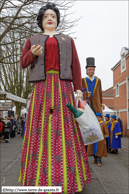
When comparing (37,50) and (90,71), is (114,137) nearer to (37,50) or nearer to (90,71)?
(90,71)

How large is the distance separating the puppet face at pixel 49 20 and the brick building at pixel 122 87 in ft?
62.4

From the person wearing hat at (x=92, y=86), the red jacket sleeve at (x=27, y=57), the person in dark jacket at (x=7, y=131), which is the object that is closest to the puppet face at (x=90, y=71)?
the person wearing hat at (x=92, y=86)

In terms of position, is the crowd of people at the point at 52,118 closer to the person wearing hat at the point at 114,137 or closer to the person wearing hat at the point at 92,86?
the person wearing hat at the point at 92,86

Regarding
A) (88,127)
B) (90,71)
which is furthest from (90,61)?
(88,127)

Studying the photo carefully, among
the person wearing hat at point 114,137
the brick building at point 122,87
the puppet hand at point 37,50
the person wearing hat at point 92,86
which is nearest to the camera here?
the puppet hand at point 37,50

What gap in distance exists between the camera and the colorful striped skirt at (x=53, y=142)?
8.82 feet

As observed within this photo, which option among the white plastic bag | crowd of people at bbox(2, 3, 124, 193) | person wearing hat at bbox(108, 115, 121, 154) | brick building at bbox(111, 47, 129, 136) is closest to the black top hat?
crowd of people at bbox(2, 3, 124, 193)

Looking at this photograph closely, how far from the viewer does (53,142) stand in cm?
281

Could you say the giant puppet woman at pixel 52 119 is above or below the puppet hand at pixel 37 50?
below

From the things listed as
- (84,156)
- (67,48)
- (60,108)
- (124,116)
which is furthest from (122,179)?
(124,116)

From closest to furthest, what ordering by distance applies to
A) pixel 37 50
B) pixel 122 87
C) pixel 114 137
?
pixel 37 50, pixel 114 137, pixel 122 87

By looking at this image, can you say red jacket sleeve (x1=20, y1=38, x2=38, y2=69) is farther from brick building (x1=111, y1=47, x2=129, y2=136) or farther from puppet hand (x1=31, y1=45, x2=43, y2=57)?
brick building (x1=111, y1=47, x2=129, y2=136)

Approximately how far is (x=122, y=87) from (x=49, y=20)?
21.9 metres

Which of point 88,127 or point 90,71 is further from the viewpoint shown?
point 90,71
